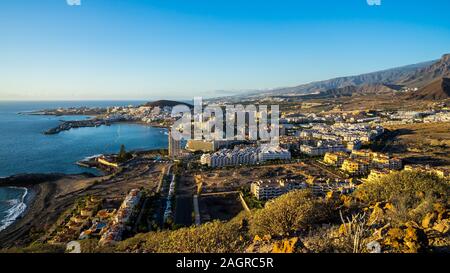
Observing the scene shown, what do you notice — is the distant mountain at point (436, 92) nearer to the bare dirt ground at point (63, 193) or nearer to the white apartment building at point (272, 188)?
the white apartment building at point (272, 188)

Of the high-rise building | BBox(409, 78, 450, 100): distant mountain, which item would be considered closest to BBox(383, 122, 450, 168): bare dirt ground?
the high-rise building

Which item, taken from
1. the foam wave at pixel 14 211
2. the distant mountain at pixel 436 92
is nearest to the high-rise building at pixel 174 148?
the foam wave at pixel 14 211
